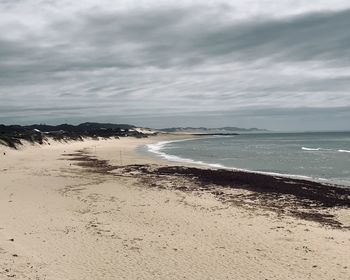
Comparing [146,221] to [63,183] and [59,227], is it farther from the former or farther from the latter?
[63,183]

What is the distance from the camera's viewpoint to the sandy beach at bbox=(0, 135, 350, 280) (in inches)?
401

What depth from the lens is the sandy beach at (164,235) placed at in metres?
10.2

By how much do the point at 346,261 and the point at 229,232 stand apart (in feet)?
12.5

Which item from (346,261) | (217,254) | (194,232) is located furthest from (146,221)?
(346,261)

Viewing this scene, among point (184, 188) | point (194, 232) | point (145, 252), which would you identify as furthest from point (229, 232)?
point (184, 188)

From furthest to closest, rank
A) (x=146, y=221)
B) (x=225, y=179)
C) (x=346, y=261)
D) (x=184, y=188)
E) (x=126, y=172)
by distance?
(x=126, y=172) → (x=225, y=179) → (x=184, y=188) → (x=146, y=221) → (x=346, y=261)

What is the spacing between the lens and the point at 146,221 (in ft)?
49.2

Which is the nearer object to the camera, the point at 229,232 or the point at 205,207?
the point at 229,232

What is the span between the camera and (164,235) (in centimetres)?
1323

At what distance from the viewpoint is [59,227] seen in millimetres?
13875

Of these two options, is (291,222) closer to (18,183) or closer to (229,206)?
(229,206)

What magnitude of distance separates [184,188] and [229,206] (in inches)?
211

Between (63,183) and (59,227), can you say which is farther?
(63,183)

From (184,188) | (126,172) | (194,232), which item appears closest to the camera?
(194,232)
